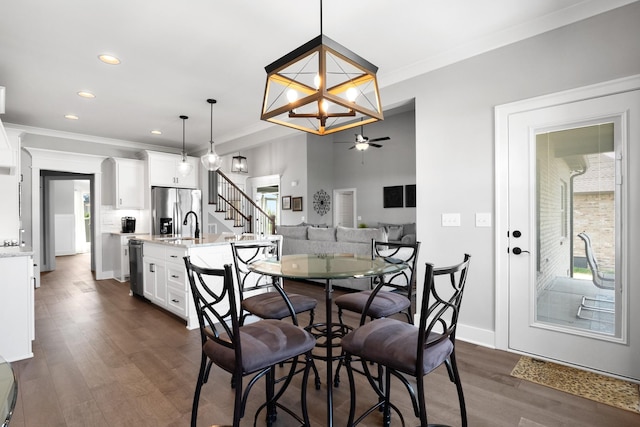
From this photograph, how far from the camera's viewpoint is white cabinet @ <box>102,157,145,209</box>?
6.23m

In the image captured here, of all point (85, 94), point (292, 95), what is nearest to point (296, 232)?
point (85, 94)

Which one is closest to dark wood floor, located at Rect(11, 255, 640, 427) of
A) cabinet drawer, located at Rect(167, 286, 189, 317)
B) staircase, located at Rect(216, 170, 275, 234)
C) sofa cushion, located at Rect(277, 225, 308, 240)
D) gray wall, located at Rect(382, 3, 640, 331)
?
cabinet drawer, located at Rect(167, 286, 189, 317)

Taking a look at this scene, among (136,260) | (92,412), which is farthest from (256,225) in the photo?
(92,412)

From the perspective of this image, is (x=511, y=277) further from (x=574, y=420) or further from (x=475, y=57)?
(x=475, y=57)

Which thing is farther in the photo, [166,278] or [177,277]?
[166,278]

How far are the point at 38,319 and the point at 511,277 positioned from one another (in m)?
5.08

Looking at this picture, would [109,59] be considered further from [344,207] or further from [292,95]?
[344,207]

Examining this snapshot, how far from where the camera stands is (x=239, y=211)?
7.95 m

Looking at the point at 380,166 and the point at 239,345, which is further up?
the point at 380,166

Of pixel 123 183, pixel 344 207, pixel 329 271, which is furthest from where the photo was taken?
pixel 344 207

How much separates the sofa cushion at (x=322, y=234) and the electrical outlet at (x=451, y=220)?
2.28m

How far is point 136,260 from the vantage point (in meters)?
4.62

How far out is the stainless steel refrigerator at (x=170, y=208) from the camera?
6262 mm

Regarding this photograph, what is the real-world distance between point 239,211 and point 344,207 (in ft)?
9.48
